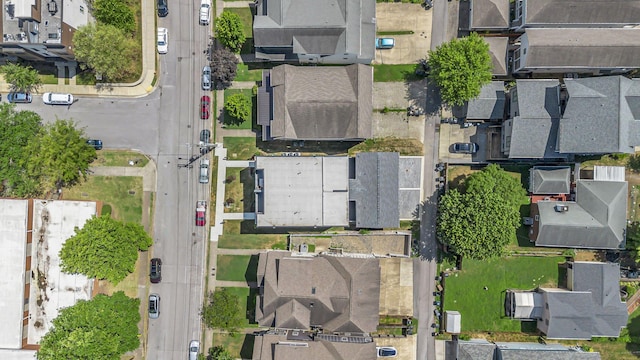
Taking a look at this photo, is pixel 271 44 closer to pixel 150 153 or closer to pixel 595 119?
pixel 150 153

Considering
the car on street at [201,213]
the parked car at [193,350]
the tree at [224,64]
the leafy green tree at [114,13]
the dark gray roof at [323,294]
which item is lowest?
the parked car at [193,350]

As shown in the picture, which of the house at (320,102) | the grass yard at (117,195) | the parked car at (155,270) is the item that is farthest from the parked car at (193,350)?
the house at (320,102)

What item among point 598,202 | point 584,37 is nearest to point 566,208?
point 598,202

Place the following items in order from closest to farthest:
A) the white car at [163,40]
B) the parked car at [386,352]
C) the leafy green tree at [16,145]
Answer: the leafy green tree at [16,145], the parked car at [386,352], the white car at [163,40]

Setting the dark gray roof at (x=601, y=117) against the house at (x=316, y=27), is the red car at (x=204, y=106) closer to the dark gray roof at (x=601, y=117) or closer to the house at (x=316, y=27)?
the house at (x=316, y=27)

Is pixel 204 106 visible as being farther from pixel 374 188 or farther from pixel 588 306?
pixel 588 306

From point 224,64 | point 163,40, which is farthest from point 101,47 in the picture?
point 224,64
